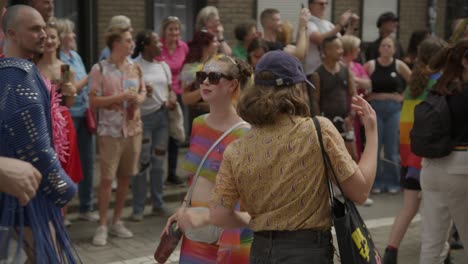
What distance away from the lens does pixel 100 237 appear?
6.77m

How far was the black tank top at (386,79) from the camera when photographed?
30.0ft

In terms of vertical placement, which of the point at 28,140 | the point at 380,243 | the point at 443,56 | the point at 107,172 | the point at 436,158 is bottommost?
the point at 380,243

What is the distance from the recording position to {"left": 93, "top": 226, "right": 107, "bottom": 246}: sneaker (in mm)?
6738

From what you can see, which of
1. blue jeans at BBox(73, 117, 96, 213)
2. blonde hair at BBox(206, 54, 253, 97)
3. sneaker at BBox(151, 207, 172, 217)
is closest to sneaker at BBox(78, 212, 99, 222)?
blue jeans at BBox(73, 117, 96, 213)

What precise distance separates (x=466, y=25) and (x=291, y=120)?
3182mm

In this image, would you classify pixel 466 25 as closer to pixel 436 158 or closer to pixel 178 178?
pixel 436 158

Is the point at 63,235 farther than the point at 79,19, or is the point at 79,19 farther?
the point at 79,19

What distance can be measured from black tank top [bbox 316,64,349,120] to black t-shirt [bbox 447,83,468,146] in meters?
3.48

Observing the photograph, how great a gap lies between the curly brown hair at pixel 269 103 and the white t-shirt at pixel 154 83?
423 centimetres

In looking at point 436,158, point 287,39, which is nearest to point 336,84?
point 287,39

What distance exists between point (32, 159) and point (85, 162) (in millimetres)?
4107

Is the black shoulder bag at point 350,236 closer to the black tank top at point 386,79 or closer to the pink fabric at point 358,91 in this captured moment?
the pink fabric at point 358,91

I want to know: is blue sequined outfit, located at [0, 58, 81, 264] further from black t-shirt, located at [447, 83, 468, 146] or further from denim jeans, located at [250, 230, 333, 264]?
black t-shirt, located at [447, 83, 468, 146]

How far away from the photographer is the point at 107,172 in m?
6.89
